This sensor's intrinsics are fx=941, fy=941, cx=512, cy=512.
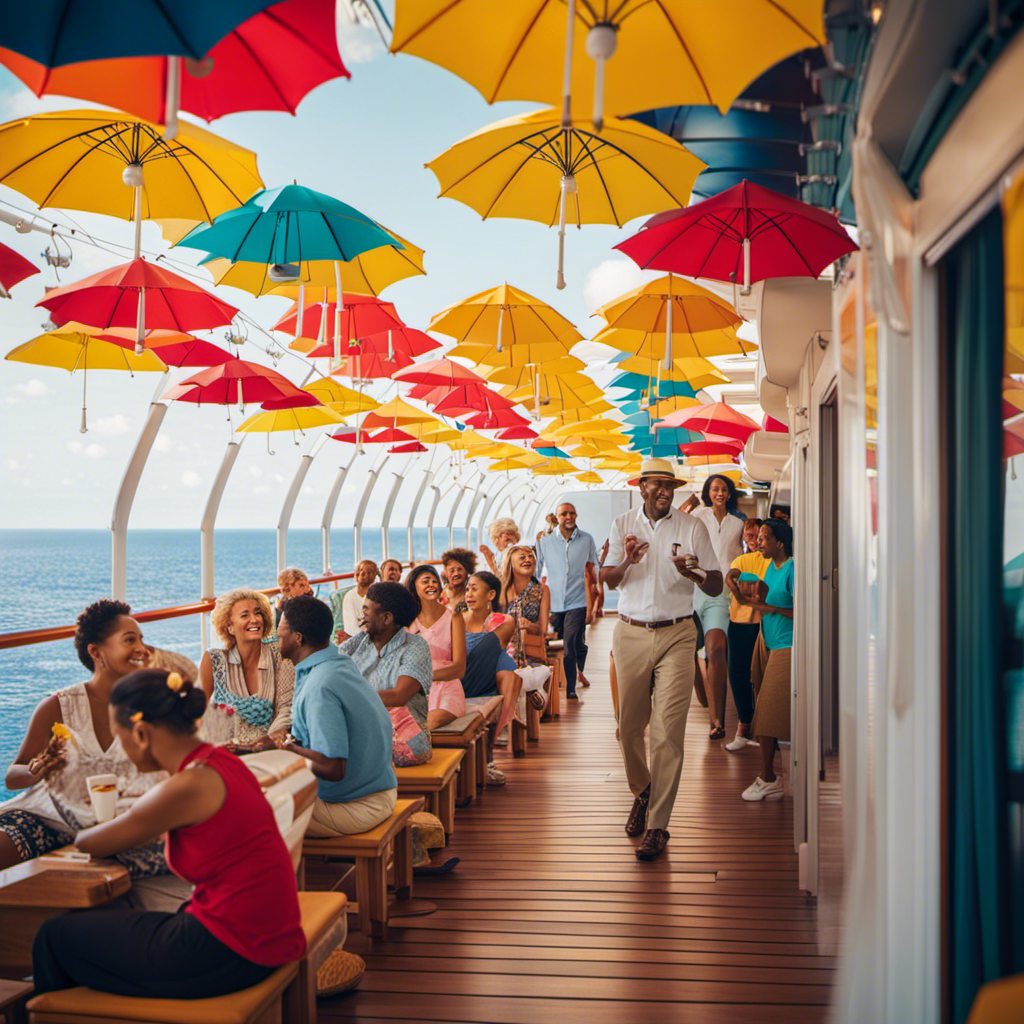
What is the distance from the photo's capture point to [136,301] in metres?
5.21

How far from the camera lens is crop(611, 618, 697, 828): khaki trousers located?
184 inches

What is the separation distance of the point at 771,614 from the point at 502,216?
118 inches

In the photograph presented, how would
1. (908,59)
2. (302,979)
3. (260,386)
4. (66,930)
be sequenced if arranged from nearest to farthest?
(908,59) < (66,930) < (302,979) < (260,386)

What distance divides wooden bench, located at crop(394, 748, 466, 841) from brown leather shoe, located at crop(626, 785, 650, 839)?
3.12 feet

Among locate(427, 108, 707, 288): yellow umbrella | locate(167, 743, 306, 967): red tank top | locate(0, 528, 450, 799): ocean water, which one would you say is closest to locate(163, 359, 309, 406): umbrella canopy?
locate(427, 108, 707, 288): yellow umbrella

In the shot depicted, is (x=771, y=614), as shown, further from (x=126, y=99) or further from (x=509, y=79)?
(x=126, y=99)

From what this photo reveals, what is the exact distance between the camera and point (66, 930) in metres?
2.40

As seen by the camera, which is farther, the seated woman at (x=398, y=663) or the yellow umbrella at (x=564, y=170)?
the seated woman at (x=398, y=663)

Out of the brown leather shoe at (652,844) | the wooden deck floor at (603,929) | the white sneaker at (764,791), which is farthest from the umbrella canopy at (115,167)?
the white sneaker at (764,791)

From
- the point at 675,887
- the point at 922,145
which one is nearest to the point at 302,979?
the point at 675,887

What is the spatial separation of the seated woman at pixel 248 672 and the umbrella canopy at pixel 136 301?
1577 millimetres

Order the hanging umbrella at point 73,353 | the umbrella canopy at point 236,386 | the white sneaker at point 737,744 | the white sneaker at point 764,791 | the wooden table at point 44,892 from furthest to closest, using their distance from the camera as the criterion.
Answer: the white sneaker at point 737,744
the umbrella canopy at point 236,386
the hanging umbrella at point 73,353
the white sneaker at point 764,791
the wooden table at point 44,892

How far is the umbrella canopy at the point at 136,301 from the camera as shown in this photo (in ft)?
15.5

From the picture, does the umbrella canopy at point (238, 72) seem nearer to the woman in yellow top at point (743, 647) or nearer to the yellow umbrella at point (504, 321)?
the yellow umbrella at point (504, 321)
